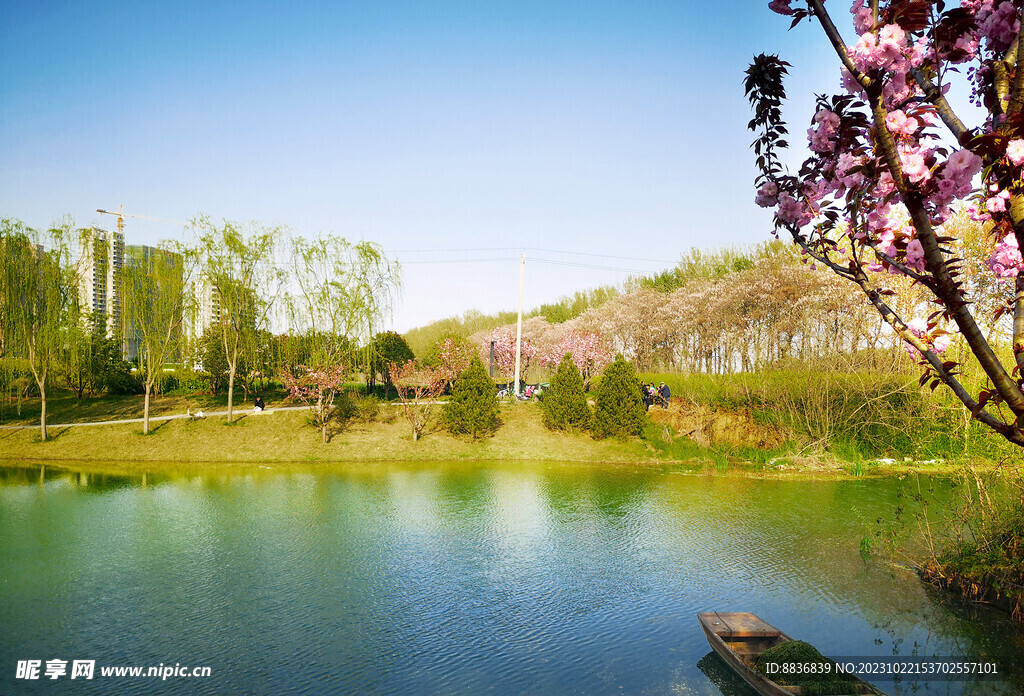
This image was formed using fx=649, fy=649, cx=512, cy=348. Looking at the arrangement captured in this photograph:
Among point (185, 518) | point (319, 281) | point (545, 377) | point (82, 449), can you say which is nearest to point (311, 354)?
point (319, 281)

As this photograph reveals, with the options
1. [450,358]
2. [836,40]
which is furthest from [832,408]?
[836,40]

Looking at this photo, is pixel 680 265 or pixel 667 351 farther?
pixel 680 265

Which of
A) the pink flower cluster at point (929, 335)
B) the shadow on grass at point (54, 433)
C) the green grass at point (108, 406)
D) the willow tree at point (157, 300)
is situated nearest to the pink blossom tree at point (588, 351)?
the green grass at point (108, 406)

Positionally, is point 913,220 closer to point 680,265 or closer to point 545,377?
point 545,377

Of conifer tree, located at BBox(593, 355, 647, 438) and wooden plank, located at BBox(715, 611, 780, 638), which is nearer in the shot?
wooden plank, located at BBox(715, 611, 780, 638)

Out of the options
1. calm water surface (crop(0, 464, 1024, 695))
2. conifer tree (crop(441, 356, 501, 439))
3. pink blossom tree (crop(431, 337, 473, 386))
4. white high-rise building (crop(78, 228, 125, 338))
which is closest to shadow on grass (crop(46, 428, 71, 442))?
white high-rise building (crop(78, 228, 125, 338))

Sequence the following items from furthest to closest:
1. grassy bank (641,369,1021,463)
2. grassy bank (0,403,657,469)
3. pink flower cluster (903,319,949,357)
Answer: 1. grassy bank (0,403,657,469)
2. grassy bank (641,369,1021,463)
3. pink flower cluster (903,319,949,357)

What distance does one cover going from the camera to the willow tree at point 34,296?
1873 centimetres

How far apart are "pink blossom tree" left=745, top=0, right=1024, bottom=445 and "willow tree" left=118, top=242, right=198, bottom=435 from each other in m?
20.6

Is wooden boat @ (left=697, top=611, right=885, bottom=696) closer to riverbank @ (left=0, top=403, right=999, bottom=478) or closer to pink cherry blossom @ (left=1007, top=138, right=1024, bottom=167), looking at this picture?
pink cherry blossom @ (left=1007, top=138, right=1024, bottom=167)

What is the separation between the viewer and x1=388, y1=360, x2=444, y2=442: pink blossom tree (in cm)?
1944

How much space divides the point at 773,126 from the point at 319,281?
66.7 feet

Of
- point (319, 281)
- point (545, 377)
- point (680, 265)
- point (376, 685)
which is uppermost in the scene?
point (680, 265)

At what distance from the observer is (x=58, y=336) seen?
1945cm
